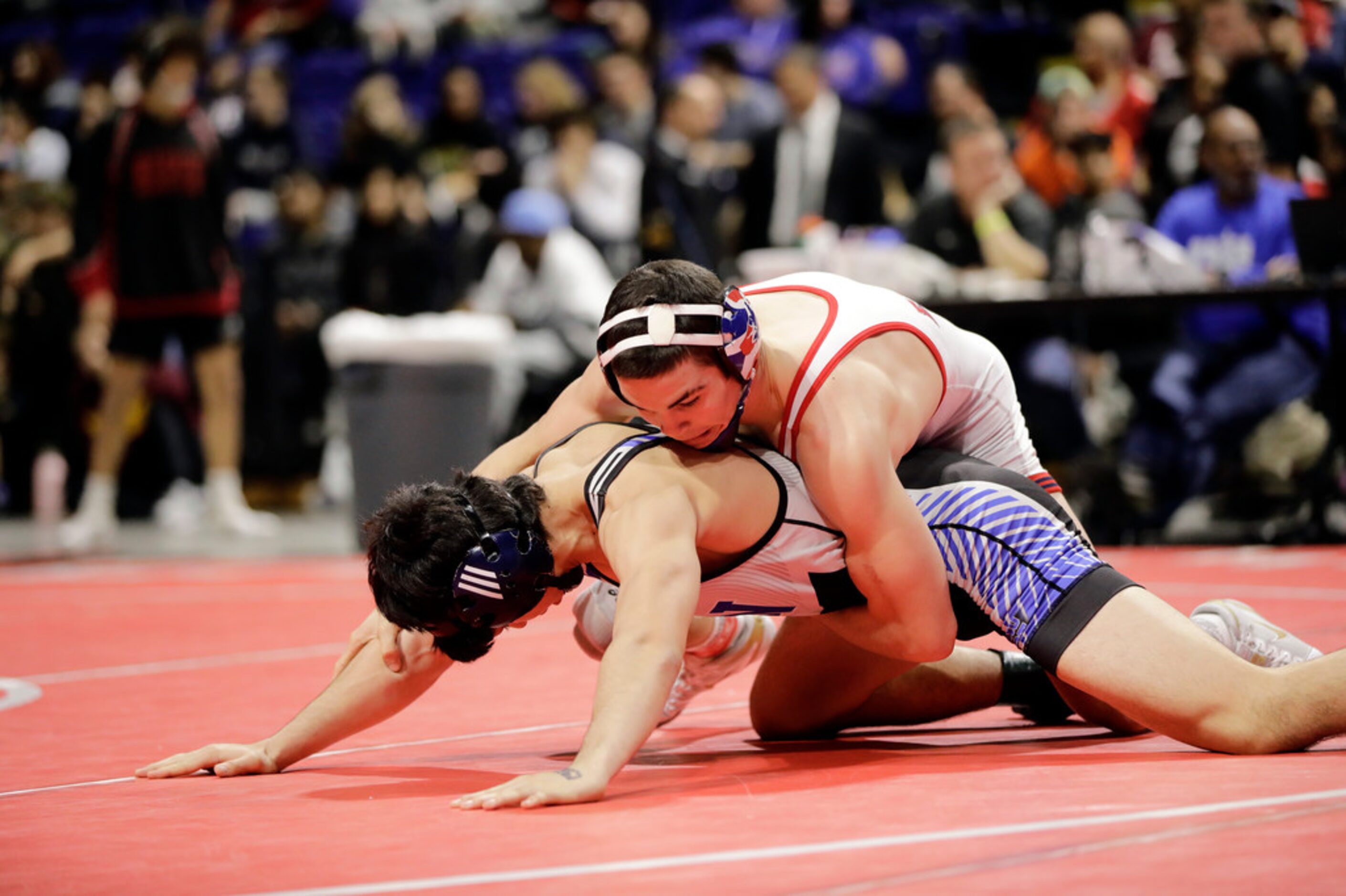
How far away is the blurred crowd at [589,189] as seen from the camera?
7574mm

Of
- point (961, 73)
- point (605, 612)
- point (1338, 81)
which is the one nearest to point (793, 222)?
point (961, 73)

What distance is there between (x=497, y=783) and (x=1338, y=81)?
6.29m

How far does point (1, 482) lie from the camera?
10828 millimetres

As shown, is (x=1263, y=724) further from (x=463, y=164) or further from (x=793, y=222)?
(x=463, y=164)

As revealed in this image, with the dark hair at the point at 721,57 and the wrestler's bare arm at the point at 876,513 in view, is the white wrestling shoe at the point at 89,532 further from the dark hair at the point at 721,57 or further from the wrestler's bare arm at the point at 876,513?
the wrestler's bare arm at the point at 876,513

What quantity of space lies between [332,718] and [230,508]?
5.36 meters

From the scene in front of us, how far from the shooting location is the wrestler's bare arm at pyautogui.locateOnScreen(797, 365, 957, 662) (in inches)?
117

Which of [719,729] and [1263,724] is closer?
[1263,724]

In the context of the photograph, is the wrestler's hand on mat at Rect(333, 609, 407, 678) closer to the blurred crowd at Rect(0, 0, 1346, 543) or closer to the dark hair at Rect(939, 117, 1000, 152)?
the blurred crowd at Rect(0, 0, 1346, 543)

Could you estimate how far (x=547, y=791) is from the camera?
260cm

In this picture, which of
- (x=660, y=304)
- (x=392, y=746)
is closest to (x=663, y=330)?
(x=660, y=304)

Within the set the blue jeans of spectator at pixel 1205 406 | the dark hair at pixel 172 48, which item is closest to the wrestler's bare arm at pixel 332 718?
the blue jeans of spectator at pixel 1205 406

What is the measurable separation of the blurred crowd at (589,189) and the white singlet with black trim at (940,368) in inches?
137

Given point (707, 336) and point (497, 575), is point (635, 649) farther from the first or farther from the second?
point (707, 336)
